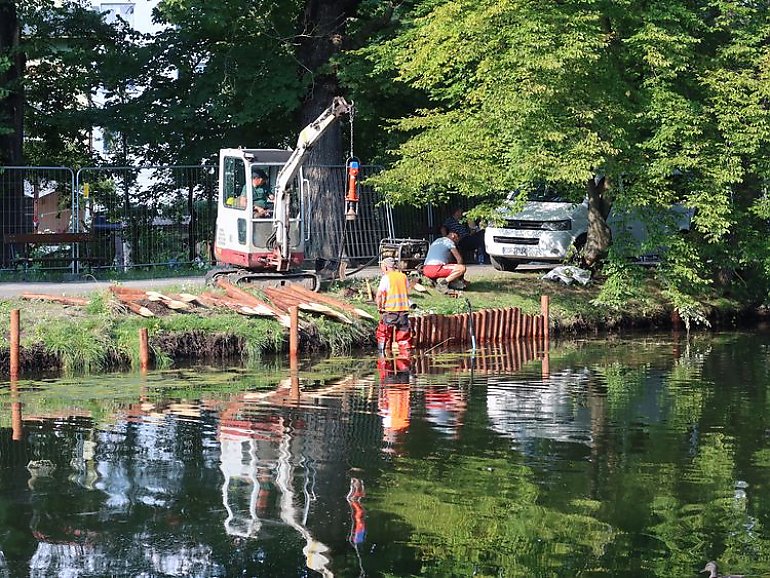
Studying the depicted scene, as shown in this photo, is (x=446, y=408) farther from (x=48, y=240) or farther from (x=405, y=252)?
(x=48, y=240)

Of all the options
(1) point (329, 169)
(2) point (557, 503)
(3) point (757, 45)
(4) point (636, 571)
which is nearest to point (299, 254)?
(1) point (329, 169)

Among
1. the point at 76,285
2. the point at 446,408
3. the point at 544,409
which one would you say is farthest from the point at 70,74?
the point at 544,409

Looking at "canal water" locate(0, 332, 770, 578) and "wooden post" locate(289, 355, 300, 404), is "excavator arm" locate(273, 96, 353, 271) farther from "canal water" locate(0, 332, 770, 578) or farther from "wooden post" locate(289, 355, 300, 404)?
"canal water" locate(0, 332, 770, 578)

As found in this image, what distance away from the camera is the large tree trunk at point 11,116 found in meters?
33.0

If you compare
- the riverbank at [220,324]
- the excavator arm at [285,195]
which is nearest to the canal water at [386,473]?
the riverbank at [220,324]

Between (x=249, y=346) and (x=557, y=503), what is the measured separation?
11.5 meters

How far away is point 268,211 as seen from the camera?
27.9 m

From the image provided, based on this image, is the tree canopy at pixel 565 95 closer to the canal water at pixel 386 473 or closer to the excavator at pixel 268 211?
the excavator at pixel 268 211

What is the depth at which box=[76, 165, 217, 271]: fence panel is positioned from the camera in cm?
3331

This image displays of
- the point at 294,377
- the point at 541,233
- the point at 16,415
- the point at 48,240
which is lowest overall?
the point at 16,415

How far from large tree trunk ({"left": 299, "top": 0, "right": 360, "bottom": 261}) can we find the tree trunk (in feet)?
17.6

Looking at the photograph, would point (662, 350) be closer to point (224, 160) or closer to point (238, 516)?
point (224, 160)

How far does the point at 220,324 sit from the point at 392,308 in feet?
9.57

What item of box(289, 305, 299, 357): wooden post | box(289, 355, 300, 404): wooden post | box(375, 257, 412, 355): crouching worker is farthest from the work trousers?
box(289, 355, 300, 404): wooden post
